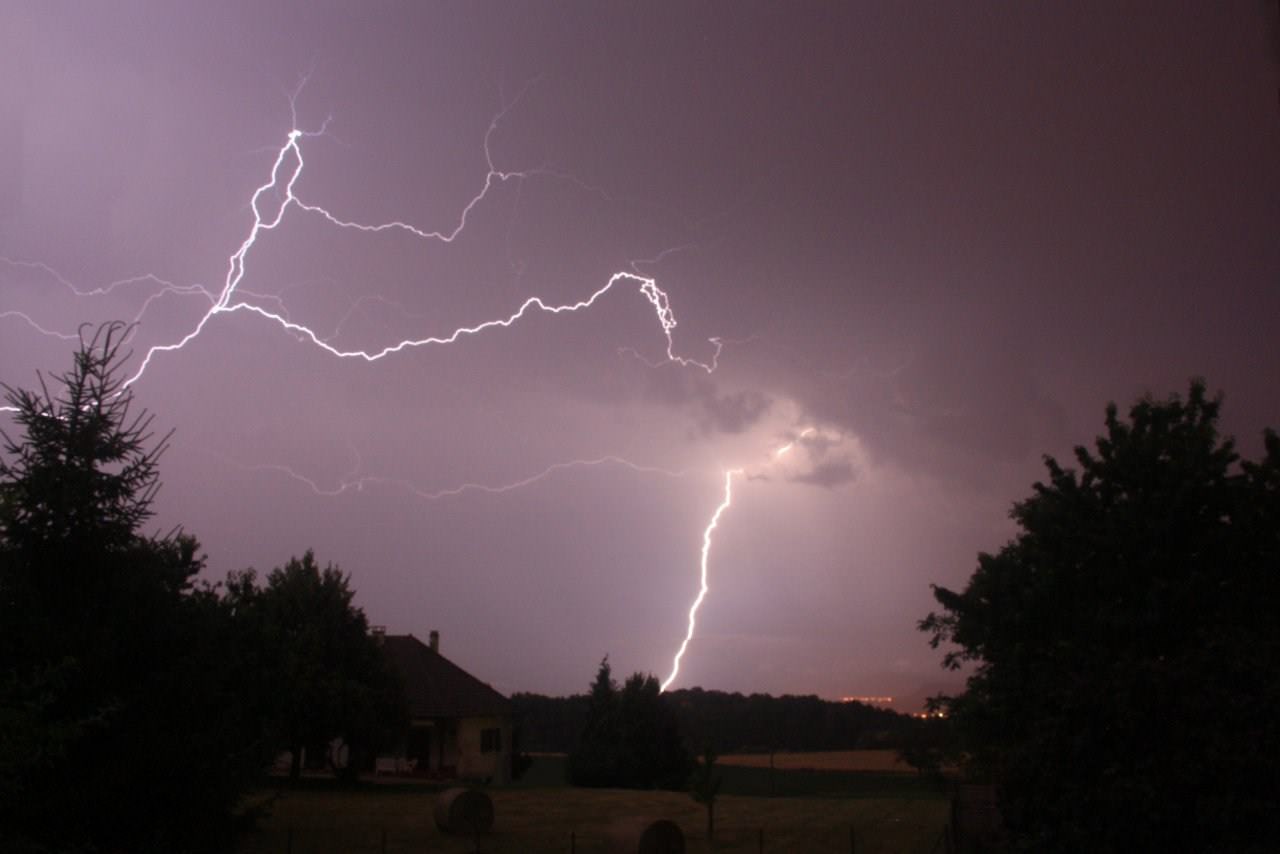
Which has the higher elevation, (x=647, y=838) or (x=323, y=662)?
(x=323, y=662)

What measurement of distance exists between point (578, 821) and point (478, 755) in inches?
549

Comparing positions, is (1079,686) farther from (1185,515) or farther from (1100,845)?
(1185,515)

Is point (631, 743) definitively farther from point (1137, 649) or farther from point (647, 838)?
point (1137, 649)

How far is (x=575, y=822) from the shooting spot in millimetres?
26156

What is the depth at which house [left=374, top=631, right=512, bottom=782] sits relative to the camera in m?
38.5

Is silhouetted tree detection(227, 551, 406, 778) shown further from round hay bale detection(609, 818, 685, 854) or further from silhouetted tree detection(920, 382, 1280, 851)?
silhouetted tree detection(920, 382, 1280, 851)

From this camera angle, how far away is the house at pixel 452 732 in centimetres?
3847

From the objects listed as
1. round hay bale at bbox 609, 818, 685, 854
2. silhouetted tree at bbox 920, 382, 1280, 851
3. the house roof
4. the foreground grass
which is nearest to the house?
the house roof

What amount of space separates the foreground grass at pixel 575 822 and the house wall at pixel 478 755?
15.5 feet

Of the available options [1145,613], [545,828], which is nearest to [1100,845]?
[1145,613]

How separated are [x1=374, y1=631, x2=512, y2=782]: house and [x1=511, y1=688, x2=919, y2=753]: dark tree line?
110 ft

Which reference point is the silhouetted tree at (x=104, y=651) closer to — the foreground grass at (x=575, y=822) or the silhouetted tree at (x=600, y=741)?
the foreground grass at (x=575, y=822)

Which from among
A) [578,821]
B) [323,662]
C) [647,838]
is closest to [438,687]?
[323,662]

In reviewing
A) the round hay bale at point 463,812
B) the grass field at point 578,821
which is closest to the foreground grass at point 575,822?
the grass field at point 578,821
